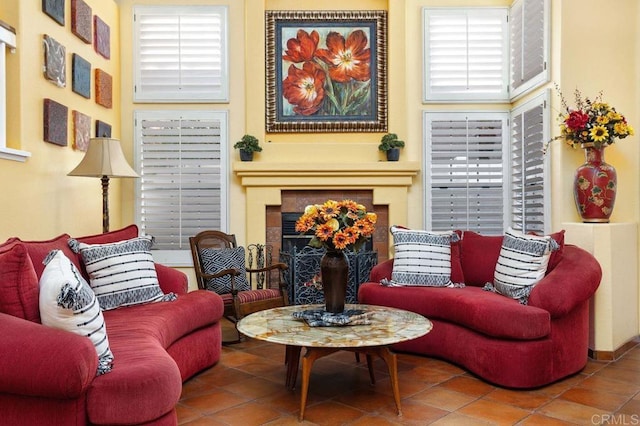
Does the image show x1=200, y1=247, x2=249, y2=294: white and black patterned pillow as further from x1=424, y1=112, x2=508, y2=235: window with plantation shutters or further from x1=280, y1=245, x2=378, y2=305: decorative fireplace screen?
x1=424, y1=112, x2=508, y2=235: window with plantation shutters

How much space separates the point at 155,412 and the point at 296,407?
105 cm

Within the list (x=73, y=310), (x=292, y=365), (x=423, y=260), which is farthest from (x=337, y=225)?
(x=73, y=310)

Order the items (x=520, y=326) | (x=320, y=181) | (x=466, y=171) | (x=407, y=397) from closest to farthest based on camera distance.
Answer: (x=407, y=397), (x=520, y=326), (x=320, y=181), (x=466, y=171)

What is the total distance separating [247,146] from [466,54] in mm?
2486

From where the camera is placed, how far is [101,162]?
4203 mm

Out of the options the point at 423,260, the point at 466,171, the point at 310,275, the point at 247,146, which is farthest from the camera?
the point at 466,171

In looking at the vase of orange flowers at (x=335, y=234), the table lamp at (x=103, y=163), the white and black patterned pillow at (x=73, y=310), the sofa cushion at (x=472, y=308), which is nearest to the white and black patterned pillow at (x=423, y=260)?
the sofa cushion at (x=472, y=308)

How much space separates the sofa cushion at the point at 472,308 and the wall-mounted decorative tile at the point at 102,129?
2.78 m

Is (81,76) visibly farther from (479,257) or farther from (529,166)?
(529,166)

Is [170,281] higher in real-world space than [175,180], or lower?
lower

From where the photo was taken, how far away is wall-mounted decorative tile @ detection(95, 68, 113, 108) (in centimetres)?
487

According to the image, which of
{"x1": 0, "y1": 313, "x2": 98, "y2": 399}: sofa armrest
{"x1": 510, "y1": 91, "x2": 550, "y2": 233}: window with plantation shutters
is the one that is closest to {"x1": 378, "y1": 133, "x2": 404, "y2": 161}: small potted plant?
{"x1": 510, "y1": 91, "x2": 550, "y2": 233}: window with plantation shutters

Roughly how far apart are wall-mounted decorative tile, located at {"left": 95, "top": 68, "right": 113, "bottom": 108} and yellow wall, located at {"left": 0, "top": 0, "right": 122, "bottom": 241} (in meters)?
0.24

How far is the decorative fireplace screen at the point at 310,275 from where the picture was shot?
517cm
